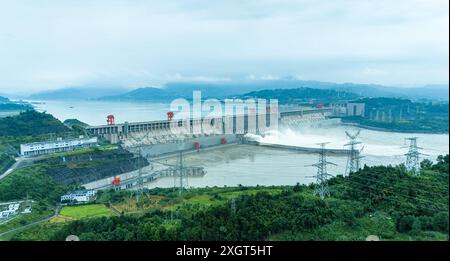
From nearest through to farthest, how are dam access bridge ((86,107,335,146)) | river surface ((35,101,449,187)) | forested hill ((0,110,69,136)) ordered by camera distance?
river surface ((35,101,449,187)) → forested hill ((0,110,69,136)) → dam access bridge ((86,107,335,146))

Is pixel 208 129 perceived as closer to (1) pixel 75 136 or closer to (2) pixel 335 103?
(1) pixel 75 136

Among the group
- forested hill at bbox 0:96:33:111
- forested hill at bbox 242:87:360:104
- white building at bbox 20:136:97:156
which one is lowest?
white building at bbox 20:136:97:156

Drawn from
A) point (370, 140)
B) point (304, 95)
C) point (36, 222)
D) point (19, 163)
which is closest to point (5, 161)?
point (19, 163)

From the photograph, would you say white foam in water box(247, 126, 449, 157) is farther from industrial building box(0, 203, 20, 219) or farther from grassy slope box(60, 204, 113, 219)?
industrial building box(0, 203, 20, 219)

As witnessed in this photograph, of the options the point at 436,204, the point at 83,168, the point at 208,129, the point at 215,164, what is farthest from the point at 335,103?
the point at 436,204

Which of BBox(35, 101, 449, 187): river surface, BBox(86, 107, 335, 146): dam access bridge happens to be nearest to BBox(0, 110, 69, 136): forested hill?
BBox(86, 107, 335, 146): dam access bridge

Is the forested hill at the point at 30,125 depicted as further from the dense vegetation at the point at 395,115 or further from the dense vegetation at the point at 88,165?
the dense vegetation at the point at 395,115
